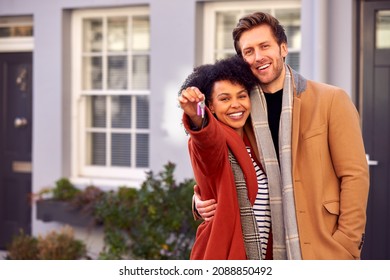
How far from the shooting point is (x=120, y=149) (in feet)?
25.0

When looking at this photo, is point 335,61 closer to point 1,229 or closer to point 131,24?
point 131,24

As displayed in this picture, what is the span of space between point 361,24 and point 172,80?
1.75m

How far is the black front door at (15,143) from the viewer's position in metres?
8.12

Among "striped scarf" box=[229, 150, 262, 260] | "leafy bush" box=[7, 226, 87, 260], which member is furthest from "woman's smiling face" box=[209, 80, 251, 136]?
"leafy bush" box=[7, 226, 87, 260]

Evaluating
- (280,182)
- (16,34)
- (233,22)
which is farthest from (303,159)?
(16,34)

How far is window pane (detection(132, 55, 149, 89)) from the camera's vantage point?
739 cm

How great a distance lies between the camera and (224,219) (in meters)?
2.83

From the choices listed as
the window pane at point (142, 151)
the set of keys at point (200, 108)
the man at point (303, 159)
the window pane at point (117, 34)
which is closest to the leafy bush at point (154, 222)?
the window pane at point (142, 151)

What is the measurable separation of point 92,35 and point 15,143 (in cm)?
149

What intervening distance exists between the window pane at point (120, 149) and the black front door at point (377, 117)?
236cm

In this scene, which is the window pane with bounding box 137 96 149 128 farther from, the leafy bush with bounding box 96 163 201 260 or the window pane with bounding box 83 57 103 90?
the leafy bush with bounding box 96 163 201 260

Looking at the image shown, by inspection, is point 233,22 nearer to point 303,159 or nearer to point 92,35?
point 92,35
